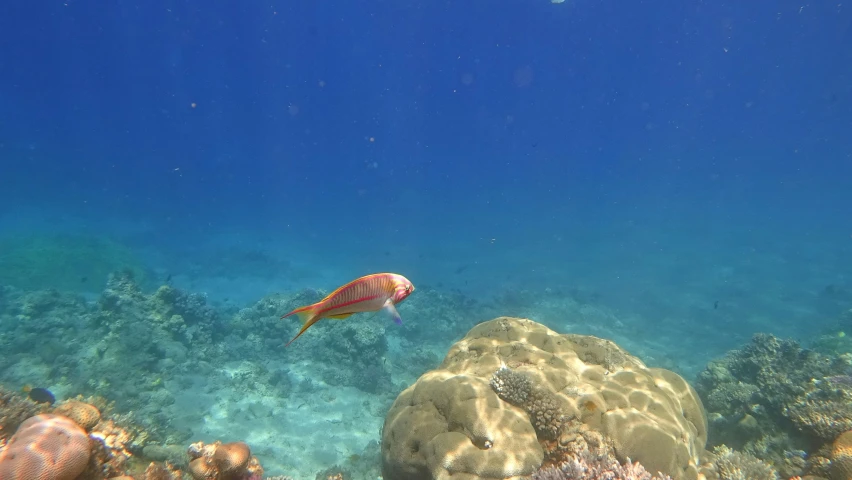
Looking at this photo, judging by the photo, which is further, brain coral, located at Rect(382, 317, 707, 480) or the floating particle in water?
the floating particle in water

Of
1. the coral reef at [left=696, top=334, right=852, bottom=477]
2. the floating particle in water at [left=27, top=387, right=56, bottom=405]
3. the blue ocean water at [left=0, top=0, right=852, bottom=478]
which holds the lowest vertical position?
the floating particle in water at [left=27, top=387, right=56, bottom=405]

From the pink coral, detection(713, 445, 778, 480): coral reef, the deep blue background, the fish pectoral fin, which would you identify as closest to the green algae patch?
the fish pectoral fin

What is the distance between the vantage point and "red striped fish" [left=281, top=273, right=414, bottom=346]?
2.90 meters

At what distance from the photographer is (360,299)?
9.75 feet

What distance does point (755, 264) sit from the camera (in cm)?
3678

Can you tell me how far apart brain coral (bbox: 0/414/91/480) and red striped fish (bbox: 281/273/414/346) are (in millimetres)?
2237

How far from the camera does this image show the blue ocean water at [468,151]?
31.2m

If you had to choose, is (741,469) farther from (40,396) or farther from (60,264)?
(60,264)

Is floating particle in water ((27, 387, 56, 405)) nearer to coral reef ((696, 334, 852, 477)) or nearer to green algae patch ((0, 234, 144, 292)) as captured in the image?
coral reef ((696, 334, 852, 477))

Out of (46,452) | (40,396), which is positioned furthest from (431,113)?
(46,452)

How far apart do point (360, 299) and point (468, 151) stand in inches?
5839

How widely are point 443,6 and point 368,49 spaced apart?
26.0m

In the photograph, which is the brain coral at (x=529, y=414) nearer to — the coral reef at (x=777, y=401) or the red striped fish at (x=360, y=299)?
the coral reef at (x=777, y=401)

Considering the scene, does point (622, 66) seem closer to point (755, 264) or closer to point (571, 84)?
point (571, 84)
